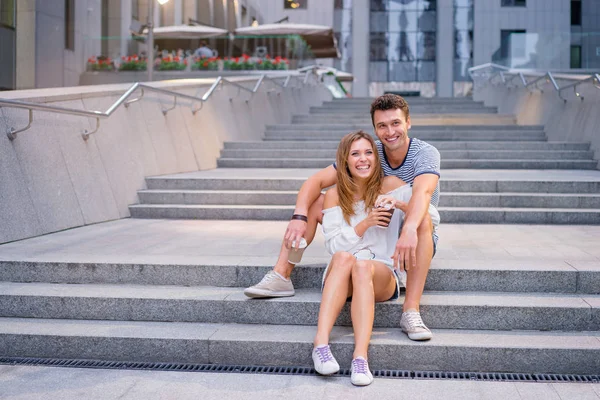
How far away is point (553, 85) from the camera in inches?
467

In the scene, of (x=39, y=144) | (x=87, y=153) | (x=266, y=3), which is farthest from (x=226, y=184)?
(x=266, y=3)

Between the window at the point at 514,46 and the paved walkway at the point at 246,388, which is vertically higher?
the window at the point at 514,46

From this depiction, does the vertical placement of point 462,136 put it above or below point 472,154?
above

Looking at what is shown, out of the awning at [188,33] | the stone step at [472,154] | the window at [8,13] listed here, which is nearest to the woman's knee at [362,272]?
the stone step at [472,154]

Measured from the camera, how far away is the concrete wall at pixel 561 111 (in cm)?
999

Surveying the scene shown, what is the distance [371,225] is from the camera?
398cm

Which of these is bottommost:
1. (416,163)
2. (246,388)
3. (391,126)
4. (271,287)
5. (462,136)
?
(246,388)

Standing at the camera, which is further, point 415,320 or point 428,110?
point 428,110

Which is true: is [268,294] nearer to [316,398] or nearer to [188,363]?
[188,363]

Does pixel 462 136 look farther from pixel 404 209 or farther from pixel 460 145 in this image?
pixel 404 209

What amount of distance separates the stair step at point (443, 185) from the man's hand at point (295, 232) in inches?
146

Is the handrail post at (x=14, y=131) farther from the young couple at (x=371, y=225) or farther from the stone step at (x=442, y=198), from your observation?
the young couple at (x=371, y=225)

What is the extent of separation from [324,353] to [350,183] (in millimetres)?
1083

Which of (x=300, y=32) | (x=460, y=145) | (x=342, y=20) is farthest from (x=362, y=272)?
(x=342, y=20)
